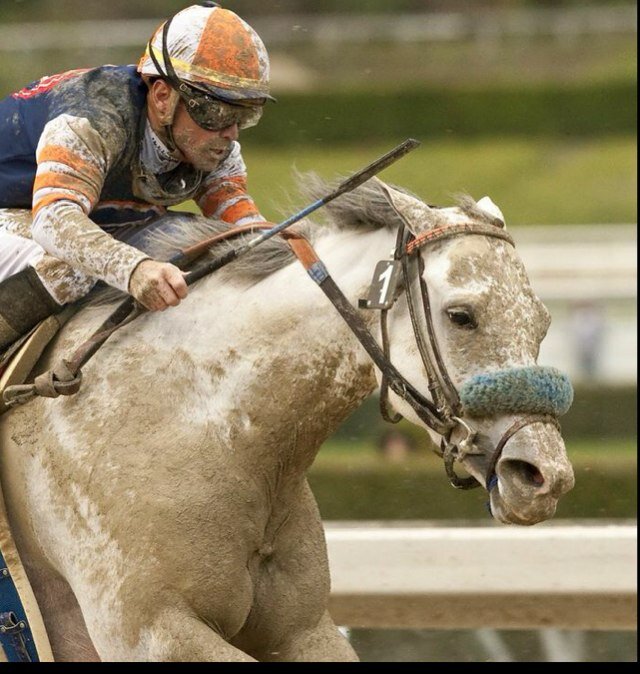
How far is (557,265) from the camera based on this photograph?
12.9m

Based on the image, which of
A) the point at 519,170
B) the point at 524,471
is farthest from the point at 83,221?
the point at 519,170

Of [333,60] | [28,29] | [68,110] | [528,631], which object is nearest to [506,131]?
[333,60]

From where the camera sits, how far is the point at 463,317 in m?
3.10

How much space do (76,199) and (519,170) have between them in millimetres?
16376

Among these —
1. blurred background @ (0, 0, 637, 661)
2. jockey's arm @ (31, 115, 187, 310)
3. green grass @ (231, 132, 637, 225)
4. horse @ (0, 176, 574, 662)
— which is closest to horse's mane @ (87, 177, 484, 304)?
horse @ (0, 176, 574, 662)

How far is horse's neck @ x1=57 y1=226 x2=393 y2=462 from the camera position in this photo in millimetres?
3285

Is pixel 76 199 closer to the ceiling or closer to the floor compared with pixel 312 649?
closer to the ceiling

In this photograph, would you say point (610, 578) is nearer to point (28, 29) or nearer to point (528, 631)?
point (528, 631)

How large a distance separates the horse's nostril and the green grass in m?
13.4

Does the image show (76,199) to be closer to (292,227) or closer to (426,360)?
(292,227)

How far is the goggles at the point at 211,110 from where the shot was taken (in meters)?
3.41

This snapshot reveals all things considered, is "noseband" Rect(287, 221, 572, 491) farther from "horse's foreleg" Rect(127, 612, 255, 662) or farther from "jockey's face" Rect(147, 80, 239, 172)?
"horse's foreleg" Rect(127, 612, 255, 662)
